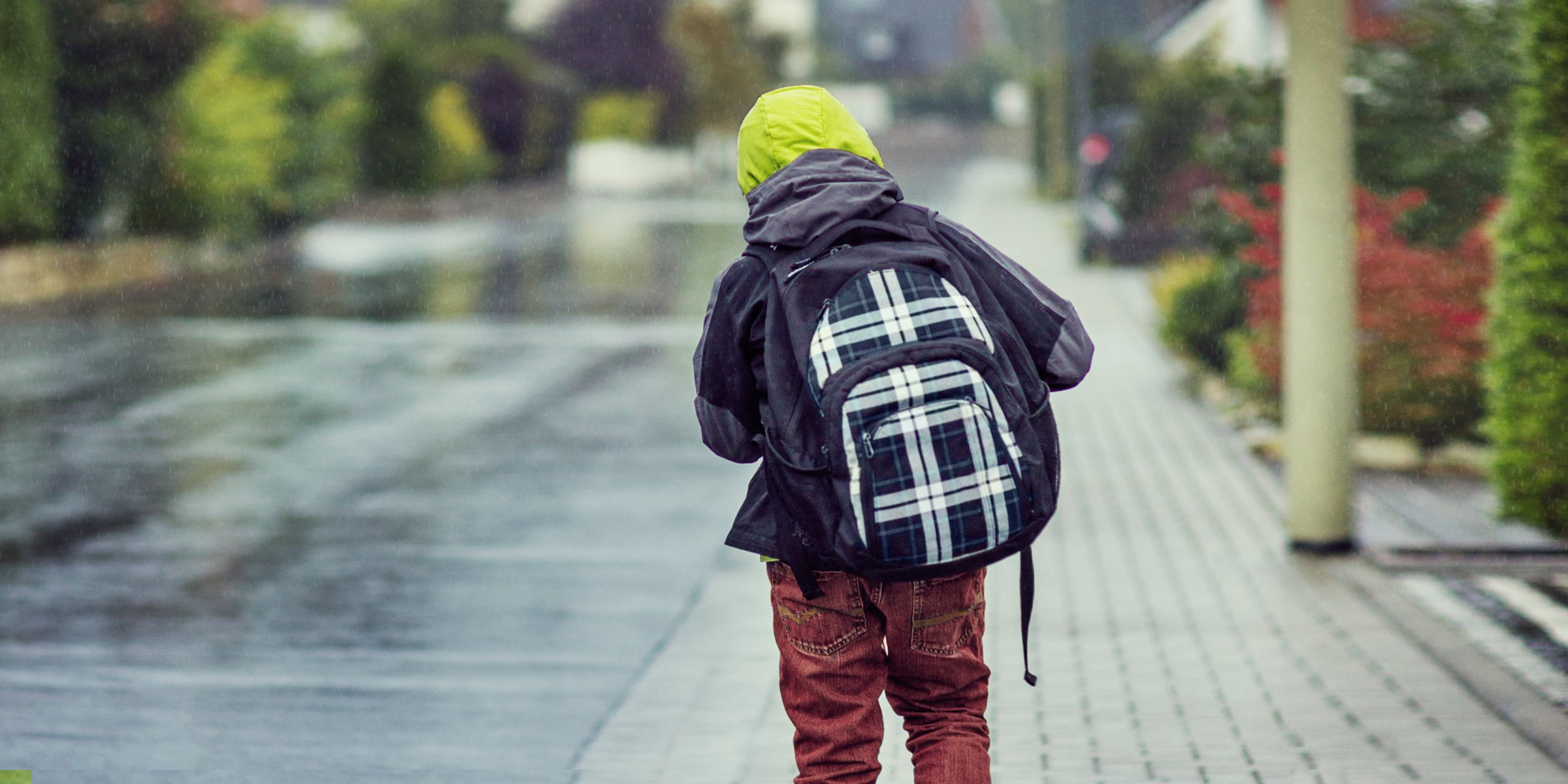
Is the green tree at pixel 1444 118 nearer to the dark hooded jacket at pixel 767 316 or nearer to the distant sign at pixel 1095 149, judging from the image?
the dark hooded jacket at pixel 767 316

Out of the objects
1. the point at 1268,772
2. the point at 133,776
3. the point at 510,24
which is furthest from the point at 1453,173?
the point at 510,24

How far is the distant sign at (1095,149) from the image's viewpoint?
26266mm

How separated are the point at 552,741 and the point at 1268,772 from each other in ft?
6.27

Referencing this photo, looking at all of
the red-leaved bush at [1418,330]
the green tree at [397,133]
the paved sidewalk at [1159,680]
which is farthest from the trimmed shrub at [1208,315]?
the green tree at [397,133]

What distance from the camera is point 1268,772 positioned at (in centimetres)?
477

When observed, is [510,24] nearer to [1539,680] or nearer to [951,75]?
[951,75]

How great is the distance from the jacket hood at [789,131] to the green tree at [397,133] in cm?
3608

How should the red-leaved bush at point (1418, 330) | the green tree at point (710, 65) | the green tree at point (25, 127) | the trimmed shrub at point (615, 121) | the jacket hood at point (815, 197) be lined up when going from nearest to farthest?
1. the jacket hood at point (815, 197)
2. the red-leaved bush at point (1418, 330)
3. the green tree at point (25, 127)
4. the trimmed shrub at point (615, 121)
5. the green tree at point (710, 65)

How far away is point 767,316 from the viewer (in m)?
3.36

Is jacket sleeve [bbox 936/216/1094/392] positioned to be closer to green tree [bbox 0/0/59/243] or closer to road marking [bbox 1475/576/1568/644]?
road marking [bbox 1475/576/1568/644]

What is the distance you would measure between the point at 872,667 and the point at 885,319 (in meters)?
0.65

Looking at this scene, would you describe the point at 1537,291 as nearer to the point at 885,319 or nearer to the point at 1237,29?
the point at 885,319

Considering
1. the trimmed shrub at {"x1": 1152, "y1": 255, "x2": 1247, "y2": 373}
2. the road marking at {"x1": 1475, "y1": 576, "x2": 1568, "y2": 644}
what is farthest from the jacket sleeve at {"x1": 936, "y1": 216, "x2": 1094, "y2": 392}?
the trimmed shrub at {"x1": 1152, "y1": 255, "x2": 1247, "y2": 373}

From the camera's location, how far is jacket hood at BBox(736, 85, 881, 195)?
3.48m
